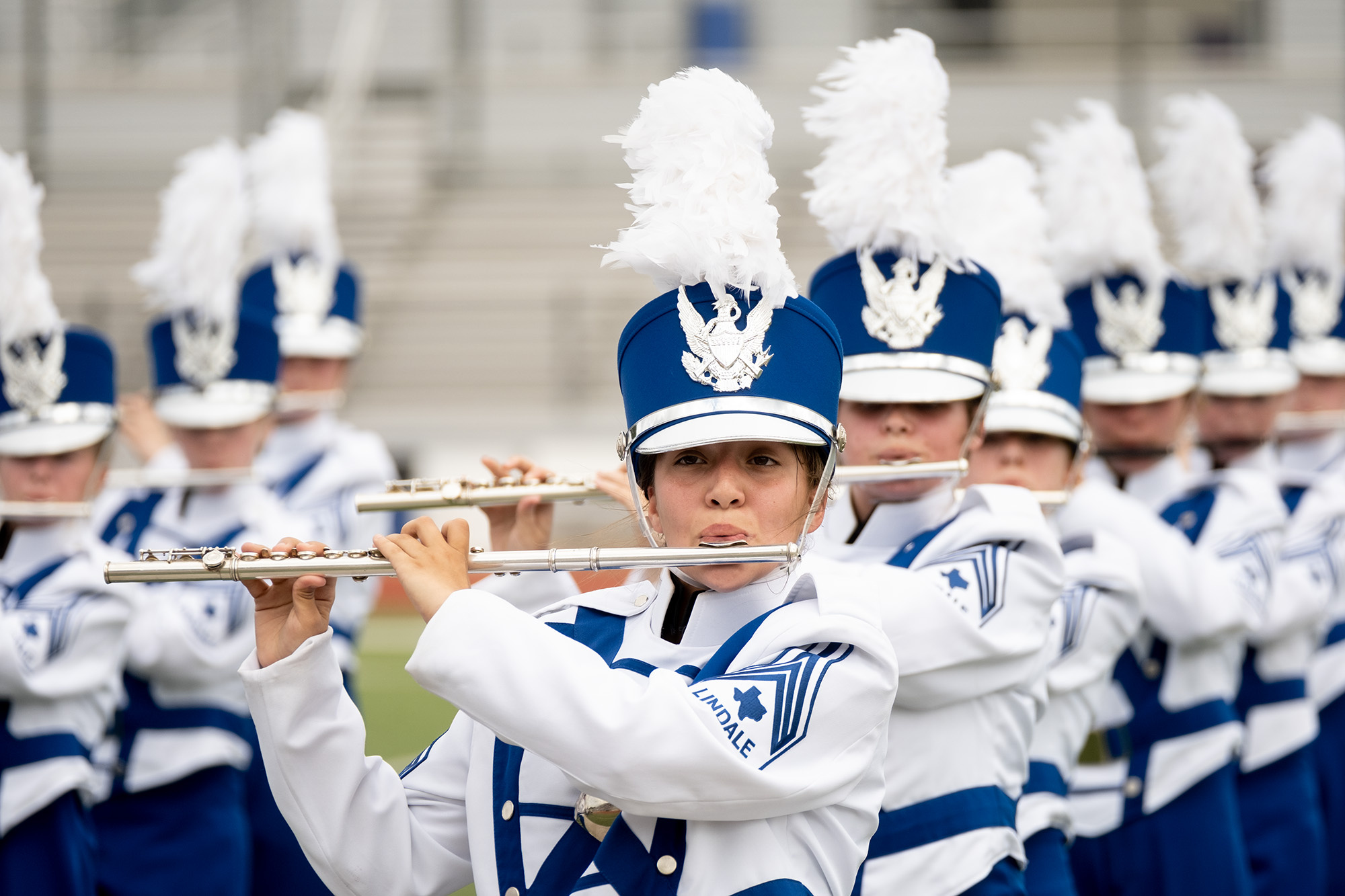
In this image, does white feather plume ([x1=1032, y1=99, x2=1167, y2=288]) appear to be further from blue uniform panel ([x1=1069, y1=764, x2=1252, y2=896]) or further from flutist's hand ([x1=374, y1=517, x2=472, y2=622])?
flutist's hand ([x1=374, y1=517, x2=472, y2=622])

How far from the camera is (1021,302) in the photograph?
4129 mm

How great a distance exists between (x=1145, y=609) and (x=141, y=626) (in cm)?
296

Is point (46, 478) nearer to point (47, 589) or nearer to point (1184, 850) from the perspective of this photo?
point (47, 589)

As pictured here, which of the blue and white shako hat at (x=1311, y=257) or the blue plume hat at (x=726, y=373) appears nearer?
the blue plume hat at (x=726, y=373)

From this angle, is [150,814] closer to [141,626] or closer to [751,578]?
[141,626]

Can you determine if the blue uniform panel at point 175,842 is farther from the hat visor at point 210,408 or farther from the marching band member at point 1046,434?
the marching band member at point 1046,434

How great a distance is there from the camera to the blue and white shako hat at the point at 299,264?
7.64 m

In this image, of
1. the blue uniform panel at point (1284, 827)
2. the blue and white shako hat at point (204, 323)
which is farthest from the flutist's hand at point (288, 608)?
the blue uniform panel at point (1284, 827)

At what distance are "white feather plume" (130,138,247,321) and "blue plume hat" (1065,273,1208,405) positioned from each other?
10.3ft

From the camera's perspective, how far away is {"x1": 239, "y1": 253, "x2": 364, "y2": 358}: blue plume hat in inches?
298

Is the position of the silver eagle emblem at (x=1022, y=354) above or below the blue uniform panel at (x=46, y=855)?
above

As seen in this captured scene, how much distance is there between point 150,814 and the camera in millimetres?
5176

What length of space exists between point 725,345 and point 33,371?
308 centimetres

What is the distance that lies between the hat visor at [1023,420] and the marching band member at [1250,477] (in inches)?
43.5
